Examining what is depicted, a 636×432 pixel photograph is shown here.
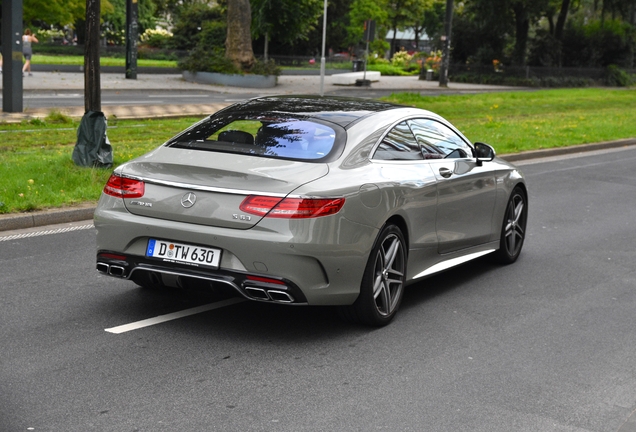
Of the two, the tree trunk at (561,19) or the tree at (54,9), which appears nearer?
the tree at (54,9)

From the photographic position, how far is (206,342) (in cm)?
598

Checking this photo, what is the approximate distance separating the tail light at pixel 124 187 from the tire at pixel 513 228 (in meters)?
3.75

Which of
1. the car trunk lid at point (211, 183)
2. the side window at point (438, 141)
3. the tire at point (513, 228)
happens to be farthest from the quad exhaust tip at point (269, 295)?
the tire at point (513, 228)

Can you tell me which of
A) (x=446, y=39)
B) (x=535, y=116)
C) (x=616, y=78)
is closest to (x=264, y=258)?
(x=535, y=116)

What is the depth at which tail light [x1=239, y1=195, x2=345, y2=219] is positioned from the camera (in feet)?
18.9

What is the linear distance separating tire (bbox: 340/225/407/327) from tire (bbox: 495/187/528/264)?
2284 mm

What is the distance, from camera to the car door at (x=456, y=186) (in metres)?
7.33

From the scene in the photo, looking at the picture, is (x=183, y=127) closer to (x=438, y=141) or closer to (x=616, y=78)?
(x=438, y=141)

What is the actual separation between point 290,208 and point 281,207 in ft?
0.18

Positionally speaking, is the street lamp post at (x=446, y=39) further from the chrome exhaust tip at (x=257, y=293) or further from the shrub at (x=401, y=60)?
the chrome exhaust tip at (x=257, y=293)

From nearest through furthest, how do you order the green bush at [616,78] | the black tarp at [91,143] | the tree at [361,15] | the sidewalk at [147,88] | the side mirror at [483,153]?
the side mirror at [483,153]
the black tarp at [91,143]
the sidewalk at [147,88]
the green bush at [616,78]
the tree at [361,15]

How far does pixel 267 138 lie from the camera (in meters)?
6.52

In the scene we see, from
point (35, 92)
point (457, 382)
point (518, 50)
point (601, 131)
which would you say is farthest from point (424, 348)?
point (518, 50)

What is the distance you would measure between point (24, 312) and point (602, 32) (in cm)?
6072
